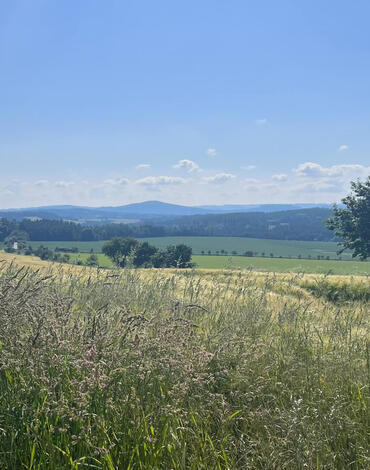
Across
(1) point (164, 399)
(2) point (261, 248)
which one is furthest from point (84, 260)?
(2) point (261, 248)

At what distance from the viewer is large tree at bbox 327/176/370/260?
122ft

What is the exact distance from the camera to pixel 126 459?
123 inches

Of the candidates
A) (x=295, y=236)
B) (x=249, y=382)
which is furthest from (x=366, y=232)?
(x=295, y=236)

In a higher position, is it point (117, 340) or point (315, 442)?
point (117, 340)

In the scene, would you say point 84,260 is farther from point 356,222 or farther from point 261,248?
point 261,248

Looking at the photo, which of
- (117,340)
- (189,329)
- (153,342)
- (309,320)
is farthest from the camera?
(309,320)

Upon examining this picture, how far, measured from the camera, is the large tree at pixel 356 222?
37.2m

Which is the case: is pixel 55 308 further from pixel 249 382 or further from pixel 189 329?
pixel 249 382

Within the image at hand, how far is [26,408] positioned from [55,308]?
165 centimetres

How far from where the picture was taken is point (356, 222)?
122 ft

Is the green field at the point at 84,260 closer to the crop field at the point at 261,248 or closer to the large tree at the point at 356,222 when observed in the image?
the large tree at the point at 356,222

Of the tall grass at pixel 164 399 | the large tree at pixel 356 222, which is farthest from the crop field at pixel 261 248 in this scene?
the tall grass at pixel 164 399

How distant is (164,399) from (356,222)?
37.4m

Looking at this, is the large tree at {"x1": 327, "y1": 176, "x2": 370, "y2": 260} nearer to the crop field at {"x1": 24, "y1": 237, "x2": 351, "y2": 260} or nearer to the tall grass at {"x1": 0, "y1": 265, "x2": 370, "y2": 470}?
the tall grass at {"x1": 0, "y1": 265, "x2": 370, "y2": 470}
